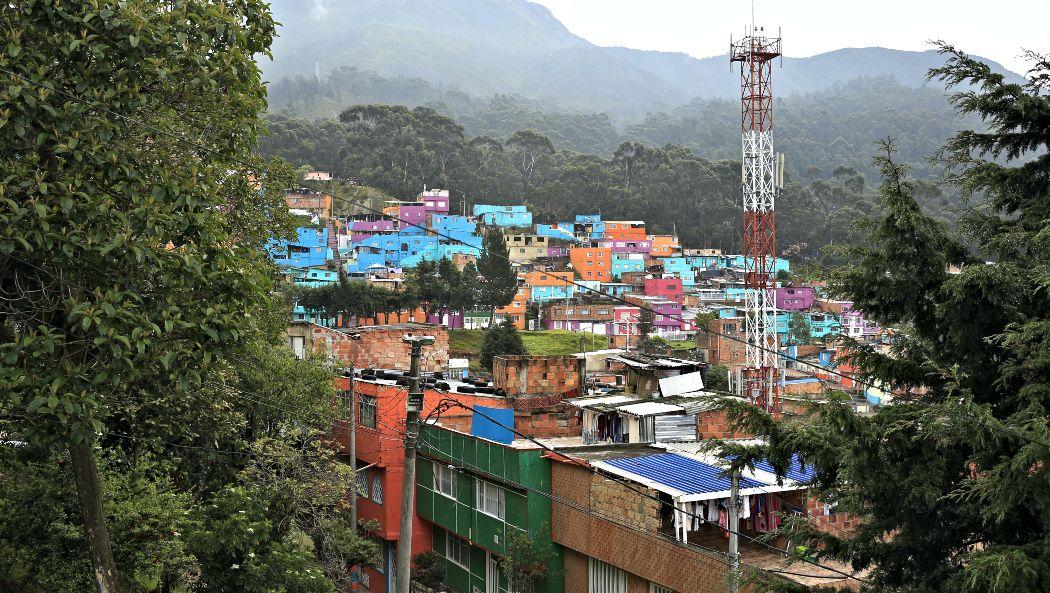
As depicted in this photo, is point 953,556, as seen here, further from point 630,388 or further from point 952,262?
point 630,388

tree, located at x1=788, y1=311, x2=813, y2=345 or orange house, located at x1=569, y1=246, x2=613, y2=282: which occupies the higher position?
orange house, located at x1=569, y1=246, x2=613, y2=282

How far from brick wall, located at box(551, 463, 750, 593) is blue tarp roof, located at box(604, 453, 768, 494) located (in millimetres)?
435

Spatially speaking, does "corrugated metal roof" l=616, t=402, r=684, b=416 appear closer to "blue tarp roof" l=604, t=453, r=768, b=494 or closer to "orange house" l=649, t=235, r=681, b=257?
"blue tarp roof" l=604, t=453, r=768, b=494

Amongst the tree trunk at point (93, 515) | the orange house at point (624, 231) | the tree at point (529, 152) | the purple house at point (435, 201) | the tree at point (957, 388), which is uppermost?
the tree at point (529, 152)

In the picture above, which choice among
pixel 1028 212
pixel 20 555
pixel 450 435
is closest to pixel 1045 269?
pixel 1028 212

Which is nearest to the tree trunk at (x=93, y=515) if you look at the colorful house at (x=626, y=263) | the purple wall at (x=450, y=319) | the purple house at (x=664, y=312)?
the purple wall at (x=450, y=319)

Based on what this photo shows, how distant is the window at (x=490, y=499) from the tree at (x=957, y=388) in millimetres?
10768

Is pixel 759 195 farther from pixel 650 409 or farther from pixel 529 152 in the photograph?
pixel 529 152

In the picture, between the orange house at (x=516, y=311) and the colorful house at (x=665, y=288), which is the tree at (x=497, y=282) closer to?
the orange house at (x=516, y=311)

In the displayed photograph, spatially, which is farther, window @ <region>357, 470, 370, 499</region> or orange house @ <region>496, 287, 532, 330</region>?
orange house @ <region>496, 287, 532, 330</region>

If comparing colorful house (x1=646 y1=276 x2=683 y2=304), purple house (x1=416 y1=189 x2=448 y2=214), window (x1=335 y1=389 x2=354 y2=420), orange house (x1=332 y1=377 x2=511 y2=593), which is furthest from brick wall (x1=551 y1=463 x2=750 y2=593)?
purple house (x1=416 y1=189 x2=448 y2=214)

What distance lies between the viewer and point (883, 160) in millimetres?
7980

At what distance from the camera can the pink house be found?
68438 mm

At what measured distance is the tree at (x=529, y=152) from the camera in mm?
99812
